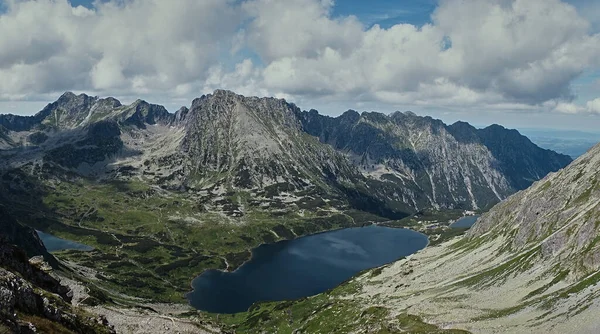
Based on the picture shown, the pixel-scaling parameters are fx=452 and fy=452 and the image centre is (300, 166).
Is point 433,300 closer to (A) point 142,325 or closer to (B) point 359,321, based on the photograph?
(B) point 359,321

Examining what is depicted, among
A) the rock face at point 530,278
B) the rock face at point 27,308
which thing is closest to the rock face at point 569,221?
the rock face at point 530,278

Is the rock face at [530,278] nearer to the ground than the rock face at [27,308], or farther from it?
nearer to the ground

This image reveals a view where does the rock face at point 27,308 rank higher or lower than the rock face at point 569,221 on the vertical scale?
higher

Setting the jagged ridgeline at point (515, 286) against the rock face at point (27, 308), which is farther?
the jagged ridgeline at point (515, 286)

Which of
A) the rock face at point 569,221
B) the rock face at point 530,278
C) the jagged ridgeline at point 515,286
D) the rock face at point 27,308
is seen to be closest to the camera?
the rock face at point 27,308

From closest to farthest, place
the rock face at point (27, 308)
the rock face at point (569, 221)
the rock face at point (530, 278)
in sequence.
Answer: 1. the rock face at point (27, 308)
2. the rock face at point (530, 278)
3. the rock face at point (569, 221)

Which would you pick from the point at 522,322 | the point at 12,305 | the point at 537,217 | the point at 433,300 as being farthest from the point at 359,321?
the point at 12,305

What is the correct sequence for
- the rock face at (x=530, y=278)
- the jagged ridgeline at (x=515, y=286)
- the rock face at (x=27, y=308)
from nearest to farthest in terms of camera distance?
the rock face at (x=27, y=308)
the rock face at (x=530, y=278)
the jagged ridgeline at (x=515, y=286)

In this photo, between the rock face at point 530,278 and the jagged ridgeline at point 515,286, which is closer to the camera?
the rock face at point 530,278

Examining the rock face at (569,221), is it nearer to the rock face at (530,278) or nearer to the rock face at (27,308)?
the rock face at (530,278)

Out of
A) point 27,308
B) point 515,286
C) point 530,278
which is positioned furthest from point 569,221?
point 27,308

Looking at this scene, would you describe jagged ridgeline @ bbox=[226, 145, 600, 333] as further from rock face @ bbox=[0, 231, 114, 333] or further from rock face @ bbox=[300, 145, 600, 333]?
rock face @ bbox=[0, 231, 114, 333]
